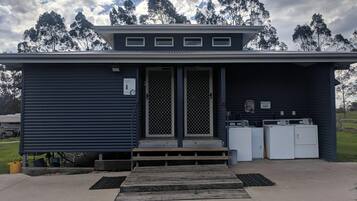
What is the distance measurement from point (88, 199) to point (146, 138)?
396 cm

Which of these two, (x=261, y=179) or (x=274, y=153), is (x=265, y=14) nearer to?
(x=274, y=153)

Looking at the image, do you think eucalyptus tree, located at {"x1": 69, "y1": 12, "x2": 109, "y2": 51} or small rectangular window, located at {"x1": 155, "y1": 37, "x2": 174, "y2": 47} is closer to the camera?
small rectangular window, located at {"x1": 155, "y1": 37, "x2": 174, "y2": 47}

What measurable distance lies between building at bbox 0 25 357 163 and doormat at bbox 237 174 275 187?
1648 mm

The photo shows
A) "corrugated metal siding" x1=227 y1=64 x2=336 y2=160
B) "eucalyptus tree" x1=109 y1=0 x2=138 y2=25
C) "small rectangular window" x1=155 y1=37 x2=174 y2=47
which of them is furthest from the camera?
"eucalyptus tree" x1=109 y1=0 x2=138 y2=25

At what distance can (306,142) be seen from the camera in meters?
10.3

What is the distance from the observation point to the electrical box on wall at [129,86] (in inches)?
379

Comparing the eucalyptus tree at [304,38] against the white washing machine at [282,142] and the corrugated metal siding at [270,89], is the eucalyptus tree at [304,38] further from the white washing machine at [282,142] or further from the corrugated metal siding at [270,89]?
the white washing machine at [282,142]

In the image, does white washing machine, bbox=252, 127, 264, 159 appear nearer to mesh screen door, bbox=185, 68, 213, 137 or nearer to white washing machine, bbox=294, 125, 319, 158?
white washing machine, bbox=294, 125, 319, 158

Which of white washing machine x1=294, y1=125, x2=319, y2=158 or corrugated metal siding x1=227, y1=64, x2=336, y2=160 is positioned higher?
corrugated metal siding x1=227, y1=64, x2=336, y2=160

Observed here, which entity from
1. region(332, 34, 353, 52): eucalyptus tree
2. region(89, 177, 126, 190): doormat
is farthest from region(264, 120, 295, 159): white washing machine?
region(332, 34, 353, 52): eucalyptus tree

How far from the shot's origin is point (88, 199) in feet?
21.0

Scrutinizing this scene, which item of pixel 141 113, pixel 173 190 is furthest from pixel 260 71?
pixel 173 190

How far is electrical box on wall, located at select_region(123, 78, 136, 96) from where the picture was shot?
31.6 feet

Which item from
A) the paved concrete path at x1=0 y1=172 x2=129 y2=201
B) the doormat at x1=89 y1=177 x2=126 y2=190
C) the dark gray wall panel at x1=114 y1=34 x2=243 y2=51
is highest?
the dark gray wall panel at x1=114 y1=34 x2=243 y2=51
